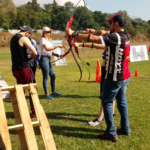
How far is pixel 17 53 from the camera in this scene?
11.6 ft

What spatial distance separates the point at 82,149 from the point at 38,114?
3.24 feet

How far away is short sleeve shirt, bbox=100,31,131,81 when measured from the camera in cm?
259

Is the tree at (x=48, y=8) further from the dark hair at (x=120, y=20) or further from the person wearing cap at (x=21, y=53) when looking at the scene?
the dark hair at (x=120, y=20)

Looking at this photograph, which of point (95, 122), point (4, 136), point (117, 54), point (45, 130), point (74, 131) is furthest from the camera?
point (95, 122)

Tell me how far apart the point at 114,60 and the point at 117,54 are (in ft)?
0.36

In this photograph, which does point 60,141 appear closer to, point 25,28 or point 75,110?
point 75,110

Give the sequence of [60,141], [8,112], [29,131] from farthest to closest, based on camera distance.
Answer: [8,112] → [60,141] → [29,131]

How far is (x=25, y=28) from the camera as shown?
3.67 metres

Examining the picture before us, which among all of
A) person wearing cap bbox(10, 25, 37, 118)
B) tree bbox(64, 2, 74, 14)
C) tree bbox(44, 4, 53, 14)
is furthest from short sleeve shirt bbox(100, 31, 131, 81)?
tree bbox(44, 4, 53, 14)

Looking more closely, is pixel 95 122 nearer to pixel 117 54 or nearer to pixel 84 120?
pixel 84 120

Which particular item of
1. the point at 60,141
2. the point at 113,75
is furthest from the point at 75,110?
the point at 113,75

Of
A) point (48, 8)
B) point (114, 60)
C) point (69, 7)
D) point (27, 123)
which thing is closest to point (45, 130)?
point (27, 123)

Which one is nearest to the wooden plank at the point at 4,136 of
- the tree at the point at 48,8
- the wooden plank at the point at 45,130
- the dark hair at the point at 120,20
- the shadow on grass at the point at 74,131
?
the wooden plank at the point at 45,130

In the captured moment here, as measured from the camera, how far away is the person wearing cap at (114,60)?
260cm
